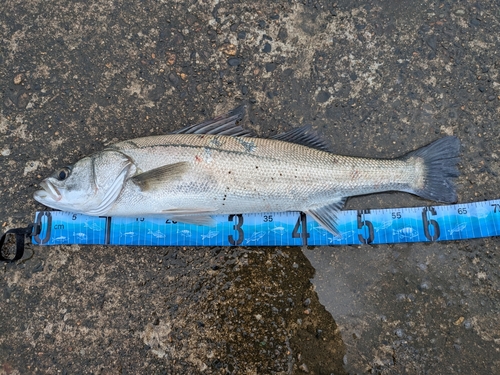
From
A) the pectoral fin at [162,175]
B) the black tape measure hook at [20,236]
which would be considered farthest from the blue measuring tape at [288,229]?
the pectoral fin at [162,175]

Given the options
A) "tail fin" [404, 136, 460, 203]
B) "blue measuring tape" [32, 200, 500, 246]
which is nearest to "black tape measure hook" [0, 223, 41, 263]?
"blue measuring tape" [32, 200, 500, 246]

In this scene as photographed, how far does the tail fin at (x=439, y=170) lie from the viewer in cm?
289

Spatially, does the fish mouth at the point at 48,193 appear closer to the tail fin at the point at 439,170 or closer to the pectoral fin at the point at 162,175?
the pectoral fin at the point at 162,175

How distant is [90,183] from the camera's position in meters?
2.77

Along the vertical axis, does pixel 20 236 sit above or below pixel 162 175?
below

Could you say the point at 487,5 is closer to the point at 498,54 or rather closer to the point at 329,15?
the point at 498,54

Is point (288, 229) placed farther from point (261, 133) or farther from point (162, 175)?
point (162, 175)

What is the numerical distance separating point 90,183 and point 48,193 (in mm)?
360

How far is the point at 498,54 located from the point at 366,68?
1.20 meters

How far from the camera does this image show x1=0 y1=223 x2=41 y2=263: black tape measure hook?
116 inches

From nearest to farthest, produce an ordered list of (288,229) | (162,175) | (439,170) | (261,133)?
1. (162,175)
2. (439,170)
3. (288,229)
4. (261,133)

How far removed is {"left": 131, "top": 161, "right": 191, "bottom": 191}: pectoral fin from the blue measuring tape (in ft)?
1.40

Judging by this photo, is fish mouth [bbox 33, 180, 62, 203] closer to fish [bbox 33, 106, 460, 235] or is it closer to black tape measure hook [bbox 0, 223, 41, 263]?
fish [bbox 33, 106, 460, 235]

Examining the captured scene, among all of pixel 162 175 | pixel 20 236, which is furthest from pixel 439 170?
pixel 20 236
